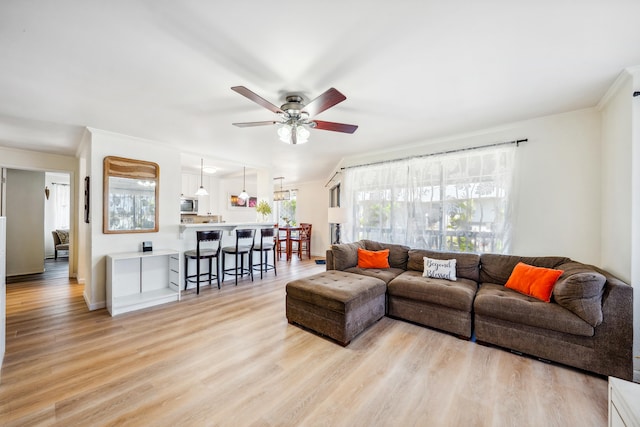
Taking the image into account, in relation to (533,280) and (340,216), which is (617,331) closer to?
(533,280)

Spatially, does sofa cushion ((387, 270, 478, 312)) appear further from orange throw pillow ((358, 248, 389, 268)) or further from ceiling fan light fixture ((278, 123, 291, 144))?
ceiling fan light fixture ((278, 123, 291, 144))

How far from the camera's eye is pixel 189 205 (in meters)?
→ 7.13

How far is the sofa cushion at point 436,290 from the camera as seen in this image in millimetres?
2619

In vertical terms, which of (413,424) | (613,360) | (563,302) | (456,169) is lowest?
(413,424)

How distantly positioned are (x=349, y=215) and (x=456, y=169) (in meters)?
1.94

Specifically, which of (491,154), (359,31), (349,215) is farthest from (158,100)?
(491,154)

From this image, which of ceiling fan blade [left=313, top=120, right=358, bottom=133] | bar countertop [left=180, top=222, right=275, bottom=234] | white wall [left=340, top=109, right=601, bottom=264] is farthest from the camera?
bar countertop [left=180, top=222, right=275, bottom=234]

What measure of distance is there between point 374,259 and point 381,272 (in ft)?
1.06

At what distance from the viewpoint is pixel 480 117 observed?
3053 millimetres

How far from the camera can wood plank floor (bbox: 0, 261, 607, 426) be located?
1592mm

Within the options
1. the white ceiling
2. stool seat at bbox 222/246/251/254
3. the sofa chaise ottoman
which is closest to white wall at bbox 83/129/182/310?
the white ceiling

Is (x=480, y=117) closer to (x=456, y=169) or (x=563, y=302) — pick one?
(x=456, y=169)

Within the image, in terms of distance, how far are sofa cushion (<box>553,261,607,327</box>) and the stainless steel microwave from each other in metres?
7.68

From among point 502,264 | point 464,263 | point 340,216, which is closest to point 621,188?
point 502,264
